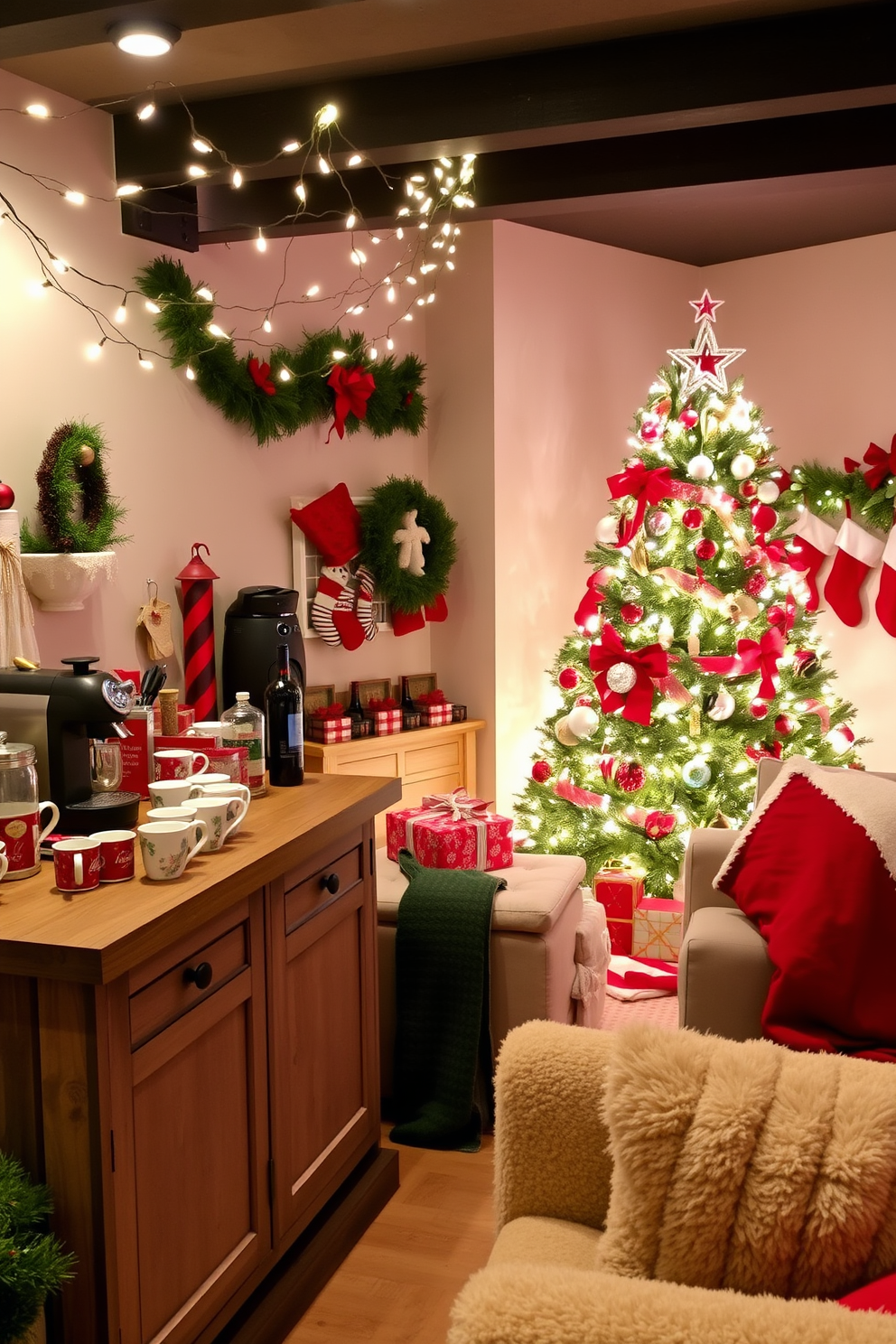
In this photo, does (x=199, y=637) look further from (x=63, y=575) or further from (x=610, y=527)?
(x=610, y=527)

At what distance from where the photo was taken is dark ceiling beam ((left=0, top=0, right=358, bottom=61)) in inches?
86.2

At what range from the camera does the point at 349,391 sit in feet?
14.5

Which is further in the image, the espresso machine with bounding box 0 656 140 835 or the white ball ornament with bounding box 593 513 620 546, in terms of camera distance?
the white ball ornament with bounding box 593 513 620 546

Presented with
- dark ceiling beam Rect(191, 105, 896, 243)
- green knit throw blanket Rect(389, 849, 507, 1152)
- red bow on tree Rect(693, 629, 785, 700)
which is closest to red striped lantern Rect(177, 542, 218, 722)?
dark ceiling beam Rect(191, 105, 896, 243)

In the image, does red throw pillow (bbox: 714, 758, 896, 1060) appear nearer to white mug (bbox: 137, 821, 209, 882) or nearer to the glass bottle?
the glass bottle

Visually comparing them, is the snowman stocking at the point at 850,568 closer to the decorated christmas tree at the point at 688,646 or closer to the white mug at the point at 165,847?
the decorated christmas tree at the point at 688,646

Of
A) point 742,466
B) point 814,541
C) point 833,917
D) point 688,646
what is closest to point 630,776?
point 688,646

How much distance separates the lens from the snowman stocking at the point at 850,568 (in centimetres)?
490

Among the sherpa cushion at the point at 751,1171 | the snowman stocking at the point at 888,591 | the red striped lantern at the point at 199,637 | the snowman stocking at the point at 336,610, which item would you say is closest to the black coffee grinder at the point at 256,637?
the red striped lantern at the point at 199,637

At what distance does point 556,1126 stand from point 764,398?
14.1ft

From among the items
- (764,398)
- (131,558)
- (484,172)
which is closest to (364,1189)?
(131,558)

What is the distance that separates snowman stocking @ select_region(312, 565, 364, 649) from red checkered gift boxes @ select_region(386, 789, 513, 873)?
142 centimetres

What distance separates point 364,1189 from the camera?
2.56 metres

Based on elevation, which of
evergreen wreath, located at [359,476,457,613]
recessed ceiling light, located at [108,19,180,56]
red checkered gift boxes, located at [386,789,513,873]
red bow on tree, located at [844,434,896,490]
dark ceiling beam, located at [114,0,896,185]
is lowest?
red checkered gift boxes, located at [386,789,513,873]
